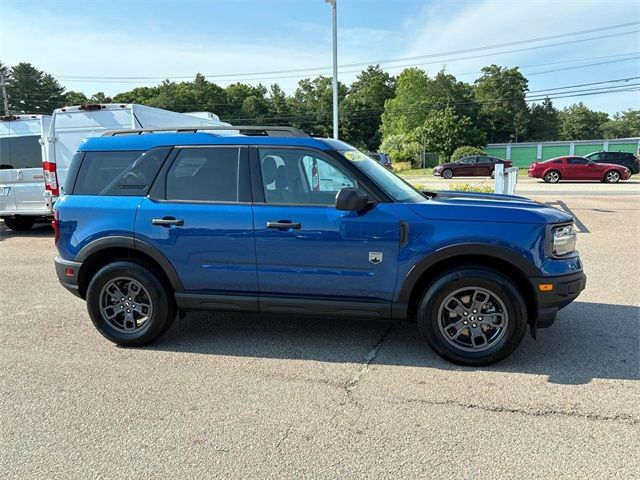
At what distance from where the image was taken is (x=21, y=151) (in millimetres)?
10664

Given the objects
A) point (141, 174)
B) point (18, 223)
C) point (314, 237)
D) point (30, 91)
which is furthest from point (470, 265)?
point (30, 91)

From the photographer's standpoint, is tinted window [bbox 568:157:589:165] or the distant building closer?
tinted window [bbox 568:157:589:165]

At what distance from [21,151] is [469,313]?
10529mm

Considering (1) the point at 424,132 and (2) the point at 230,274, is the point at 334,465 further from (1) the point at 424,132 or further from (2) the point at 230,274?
(1) the point at 424,132

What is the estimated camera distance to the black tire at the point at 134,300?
442cm

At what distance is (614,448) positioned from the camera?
111 inches

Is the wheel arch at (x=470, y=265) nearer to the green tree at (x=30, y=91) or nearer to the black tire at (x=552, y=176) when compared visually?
the black tire at (x=552, y=176)

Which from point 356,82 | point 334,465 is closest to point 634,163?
point 334,465

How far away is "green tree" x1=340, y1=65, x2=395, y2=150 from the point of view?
8969 centimetres

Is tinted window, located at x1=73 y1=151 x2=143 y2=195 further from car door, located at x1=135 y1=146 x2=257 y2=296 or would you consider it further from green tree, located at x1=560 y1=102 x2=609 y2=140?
green tree, located at x1=560 y1=102 x2=609 y2=140

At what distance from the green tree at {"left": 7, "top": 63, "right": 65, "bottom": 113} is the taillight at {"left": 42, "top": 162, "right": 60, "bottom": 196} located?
84.1m

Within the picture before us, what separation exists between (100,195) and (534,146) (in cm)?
5542

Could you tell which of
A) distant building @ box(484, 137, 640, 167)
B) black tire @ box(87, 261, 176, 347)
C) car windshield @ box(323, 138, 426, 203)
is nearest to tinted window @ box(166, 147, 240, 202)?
black tire @ box(87, 261, 176, 347)

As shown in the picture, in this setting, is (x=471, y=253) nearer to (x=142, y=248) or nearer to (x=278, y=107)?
(x=142, y=248)
